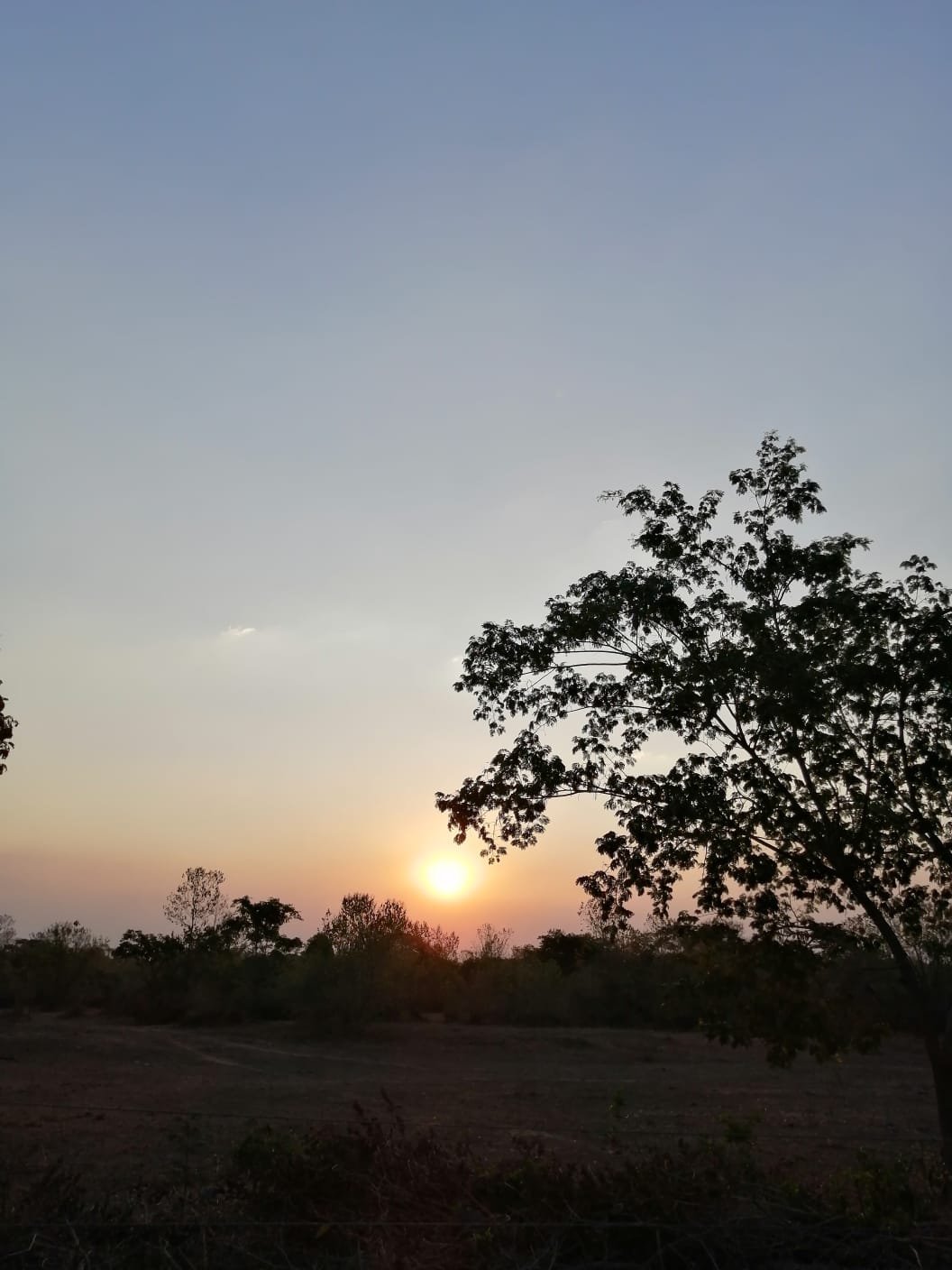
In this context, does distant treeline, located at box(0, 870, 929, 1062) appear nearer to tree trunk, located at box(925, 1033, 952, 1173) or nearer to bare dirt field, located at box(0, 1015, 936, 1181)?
bare dirt field, located at box(0, 1015, 936, 1181)

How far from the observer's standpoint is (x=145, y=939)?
44.0 meters

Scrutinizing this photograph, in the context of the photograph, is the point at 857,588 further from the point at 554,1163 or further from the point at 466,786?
the point at 554,1163

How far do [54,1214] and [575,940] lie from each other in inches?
247

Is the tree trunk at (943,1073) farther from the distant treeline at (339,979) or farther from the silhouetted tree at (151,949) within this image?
the silhouetted tree at (151,949)

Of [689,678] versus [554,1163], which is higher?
[689,678]

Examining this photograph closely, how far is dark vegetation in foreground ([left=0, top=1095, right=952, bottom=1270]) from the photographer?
5660mm

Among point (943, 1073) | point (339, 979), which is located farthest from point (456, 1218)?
point (339, 979)

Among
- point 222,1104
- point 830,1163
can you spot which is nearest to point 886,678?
point 830,1163

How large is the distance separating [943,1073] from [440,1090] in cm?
1091

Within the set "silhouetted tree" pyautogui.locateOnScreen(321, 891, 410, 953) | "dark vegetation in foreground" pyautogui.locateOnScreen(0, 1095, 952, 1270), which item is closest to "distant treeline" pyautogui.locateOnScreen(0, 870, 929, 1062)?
"silhouetted tree" pyautogui.locateOnScreen(321, 891, 410, 953)

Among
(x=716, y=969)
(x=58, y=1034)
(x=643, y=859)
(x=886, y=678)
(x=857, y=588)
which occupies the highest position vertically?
(x=857, y=588)

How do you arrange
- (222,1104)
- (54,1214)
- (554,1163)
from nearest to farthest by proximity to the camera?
(54,1214)
(554,1163)
(222,1104)

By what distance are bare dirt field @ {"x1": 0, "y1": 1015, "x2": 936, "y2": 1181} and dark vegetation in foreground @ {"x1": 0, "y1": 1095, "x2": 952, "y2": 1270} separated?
1.31m

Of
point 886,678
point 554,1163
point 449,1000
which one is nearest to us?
point 554,1163
